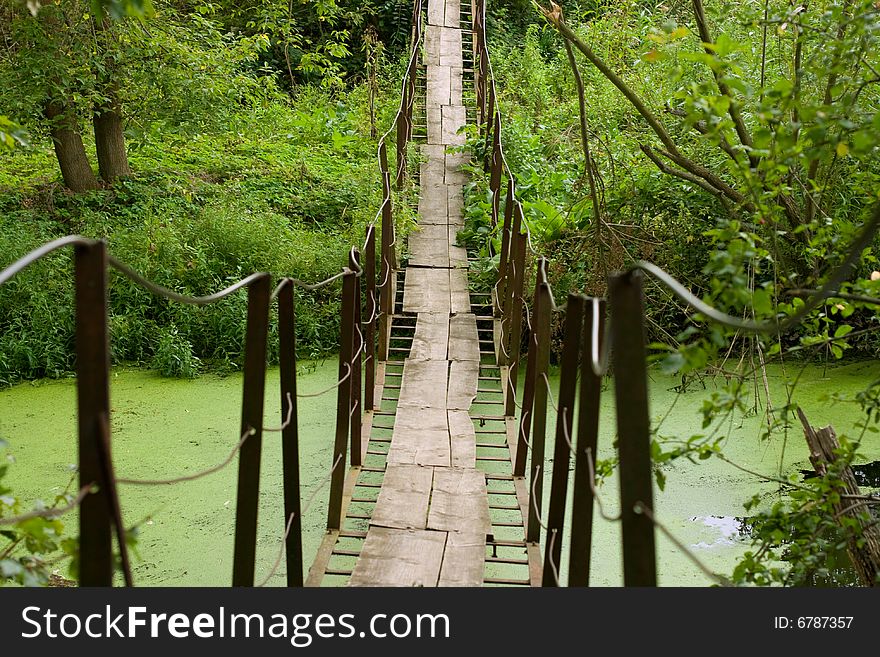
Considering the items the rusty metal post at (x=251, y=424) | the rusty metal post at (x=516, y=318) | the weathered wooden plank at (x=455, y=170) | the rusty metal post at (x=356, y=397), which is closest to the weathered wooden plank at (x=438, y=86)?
the weathered wooden plank at (x=455, y=170)

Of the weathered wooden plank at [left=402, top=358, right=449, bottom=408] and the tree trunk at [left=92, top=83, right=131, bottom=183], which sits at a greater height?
the tree trunk at [left=92, top=83, right=131, bottom=183]

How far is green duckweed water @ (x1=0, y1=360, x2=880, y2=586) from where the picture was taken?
3.99 m

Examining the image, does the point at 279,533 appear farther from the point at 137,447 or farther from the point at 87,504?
the point at 87,504

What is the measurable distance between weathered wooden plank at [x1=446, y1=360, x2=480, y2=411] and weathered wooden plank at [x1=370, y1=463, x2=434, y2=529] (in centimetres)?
80

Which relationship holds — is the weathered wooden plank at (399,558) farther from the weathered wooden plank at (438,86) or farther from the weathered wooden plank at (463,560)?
the weathered wooden plank at (438,86)

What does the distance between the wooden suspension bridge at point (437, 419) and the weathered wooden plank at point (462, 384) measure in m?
0.01

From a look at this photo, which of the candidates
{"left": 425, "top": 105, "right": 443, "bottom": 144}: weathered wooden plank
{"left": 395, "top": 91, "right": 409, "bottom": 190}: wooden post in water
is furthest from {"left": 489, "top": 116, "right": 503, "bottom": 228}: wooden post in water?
{"left": 425, "top": 105, "right": 443, "bottom": 144}: weathered wooden plank

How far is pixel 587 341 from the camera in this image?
2.49 metres

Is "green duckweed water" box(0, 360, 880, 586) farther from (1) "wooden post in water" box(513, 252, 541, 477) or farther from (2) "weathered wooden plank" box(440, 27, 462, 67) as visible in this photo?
(2) "weathered wooden plank" box(440, 27, 462, 67)

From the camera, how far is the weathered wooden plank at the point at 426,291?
231 inches

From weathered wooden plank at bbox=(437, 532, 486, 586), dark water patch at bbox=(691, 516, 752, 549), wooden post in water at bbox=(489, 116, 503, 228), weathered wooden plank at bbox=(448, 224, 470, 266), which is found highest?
wooden post in water at bbox=(489, 116, 503, 228)

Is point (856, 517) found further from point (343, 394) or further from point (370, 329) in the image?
point (370, 329)

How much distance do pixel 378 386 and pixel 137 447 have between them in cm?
132
